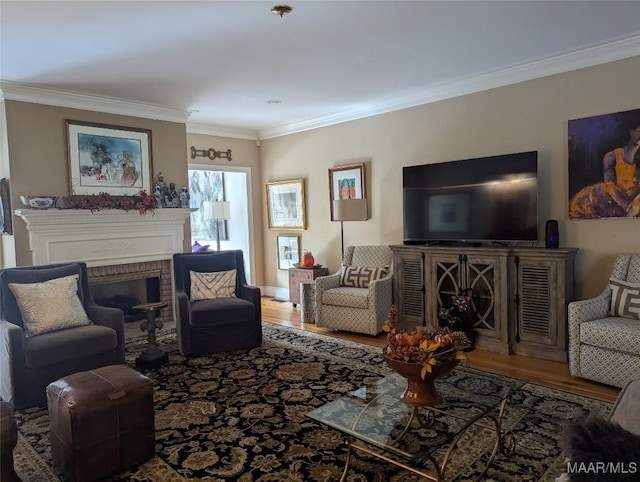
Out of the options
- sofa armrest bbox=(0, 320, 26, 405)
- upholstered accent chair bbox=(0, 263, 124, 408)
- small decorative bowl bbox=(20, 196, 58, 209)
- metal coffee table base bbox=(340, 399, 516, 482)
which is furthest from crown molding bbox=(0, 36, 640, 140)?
metal coffee table base bbox=(340, 399, 516, 482)

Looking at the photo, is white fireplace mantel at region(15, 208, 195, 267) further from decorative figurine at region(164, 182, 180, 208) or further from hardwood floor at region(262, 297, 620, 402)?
hardwood floor at region(262, 297, 620, 402)

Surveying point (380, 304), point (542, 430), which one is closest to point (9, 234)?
point (380, 304)

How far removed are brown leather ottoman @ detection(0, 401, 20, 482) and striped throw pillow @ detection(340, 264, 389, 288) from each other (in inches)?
141

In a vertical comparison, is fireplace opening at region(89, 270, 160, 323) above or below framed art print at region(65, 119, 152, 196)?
below

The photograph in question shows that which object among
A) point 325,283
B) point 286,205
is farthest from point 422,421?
point 286,205

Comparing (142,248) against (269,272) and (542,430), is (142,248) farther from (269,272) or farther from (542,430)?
(542,430)

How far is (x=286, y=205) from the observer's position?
22.2 ft

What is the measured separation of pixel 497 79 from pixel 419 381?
3.41 meters

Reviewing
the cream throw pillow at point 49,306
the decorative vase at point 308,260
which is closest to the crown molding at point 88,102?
the cream throw pillow at point 49,306

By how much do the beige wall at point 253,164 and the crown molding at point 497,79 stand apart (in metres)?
1.20

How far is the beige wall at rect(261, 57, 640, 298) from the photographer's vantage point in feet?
12.6

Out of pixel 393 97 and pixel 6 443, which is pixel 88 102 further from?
pixel 6 443

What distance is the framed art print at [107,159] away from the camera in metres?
4.75

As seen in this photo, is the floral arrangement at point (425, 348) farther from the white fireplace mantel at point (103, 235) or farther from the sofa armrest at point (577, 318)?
the white fireplace mantel at point (103, 235)
